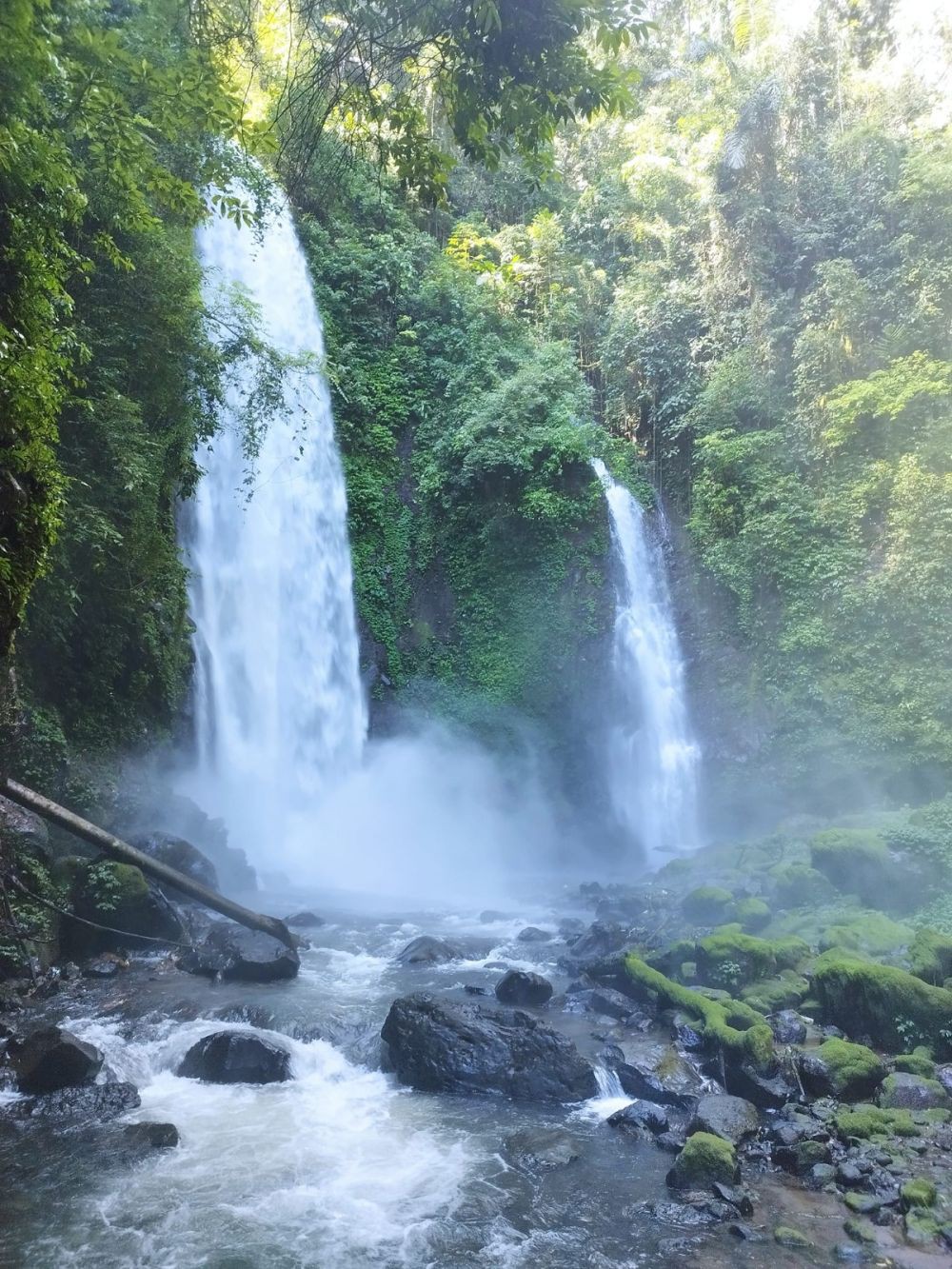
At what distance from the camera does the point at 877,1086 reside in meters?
6.56

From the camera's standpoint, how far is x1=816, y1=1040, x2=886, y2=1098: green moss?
6547 millimetres

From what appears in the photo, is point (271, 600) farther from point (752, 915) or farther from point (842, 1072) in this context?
point (842, 1072)

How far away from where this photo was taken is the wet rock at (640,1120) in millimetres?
6234

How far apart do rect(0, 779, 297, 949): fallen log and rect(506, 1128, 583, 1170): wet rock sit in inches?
170

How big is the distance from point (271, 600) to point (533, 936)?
8804mm

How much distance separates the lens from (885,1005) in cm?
738

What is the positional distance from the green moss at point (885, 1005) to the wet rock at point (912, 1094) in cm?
74

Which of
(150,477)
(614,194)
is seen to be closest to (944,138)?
(614,194)

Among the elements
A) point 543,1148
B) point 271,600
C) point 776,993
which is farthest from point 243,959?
point 271,600

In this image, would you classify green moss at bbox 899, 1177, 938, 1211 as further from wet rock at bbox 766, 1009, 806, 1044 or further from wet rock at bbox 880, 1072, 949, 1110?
wet rock at bbox 766, 1009, 806, 1044

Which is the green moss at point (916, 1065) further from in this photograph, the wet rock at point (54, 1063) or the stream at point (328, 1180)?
the wet rock at point (54, 1063)

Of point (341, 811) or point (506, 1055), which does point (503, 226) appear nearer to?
point (341, 811)

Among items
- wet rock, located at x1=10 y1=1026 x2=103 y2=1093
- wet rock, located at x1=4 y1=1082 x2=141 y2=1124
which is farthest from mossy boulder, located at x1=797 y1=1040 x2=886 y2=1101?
wet rock, located at x1=10 y1=1026 x2=103 y2=1093

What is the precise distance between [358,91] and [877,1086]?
7.84 m
